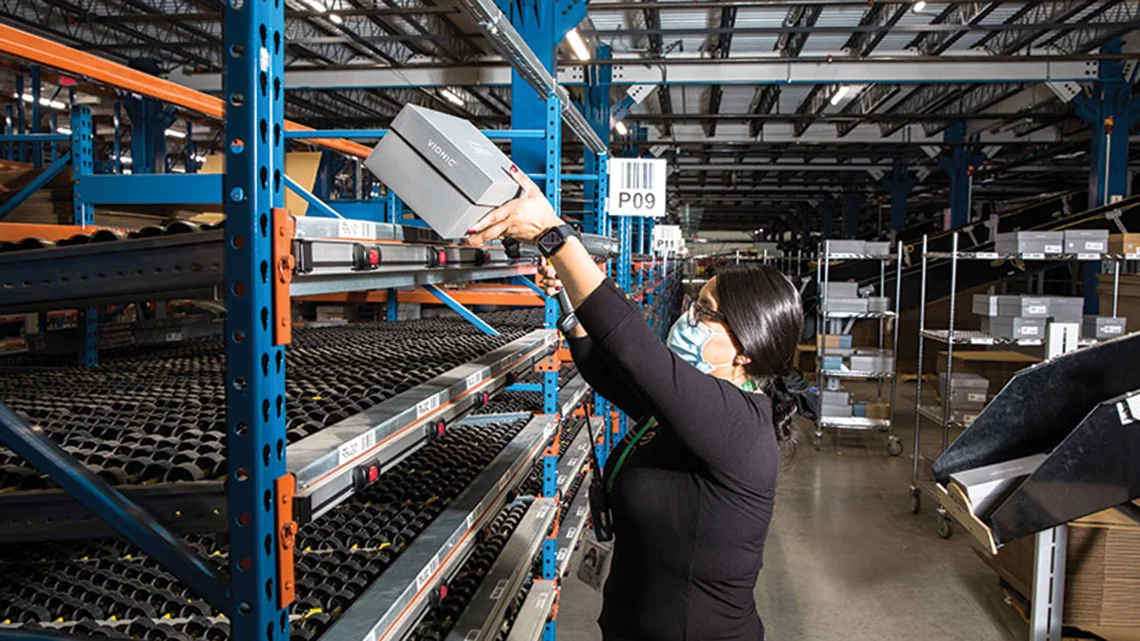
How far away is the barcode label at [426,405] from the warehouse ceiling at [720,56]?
5928 mm

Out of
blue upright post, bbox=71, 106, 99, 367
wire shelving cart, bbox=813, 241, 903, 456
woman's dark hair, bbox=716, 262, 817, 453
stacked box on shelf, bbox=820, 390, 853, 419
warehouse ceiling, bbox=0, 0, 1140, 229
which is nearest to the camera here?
woman's dark hair, bbox=716, 262, 817, 453

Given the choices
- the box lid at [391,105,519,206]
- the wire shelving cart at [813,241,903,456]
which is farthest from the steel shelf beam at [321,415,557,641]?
the wire shelving cart at [813,241,903,456]

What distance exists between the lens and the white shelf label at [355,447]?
129cm

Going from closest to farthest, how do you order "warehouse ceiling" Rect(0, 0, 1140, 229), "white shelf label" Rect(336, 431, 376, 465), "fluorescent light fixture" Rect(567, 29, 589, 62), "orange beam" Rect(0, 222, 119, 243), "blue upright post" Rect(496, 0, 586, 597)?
1. "white shelf label" Rect(336, 431, 376, 465)
2. "orange beam" Rect(0, 222, 119, 243)
3. "blue upright post" Rect(496, 0, 586, 597)
4. "fluorescent light fixture" Rect(567, 29, 589, 62)
5. "warehouse ceiling" Rect(0, 0, 1140, 229)

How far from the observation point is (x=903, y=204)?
727 inches

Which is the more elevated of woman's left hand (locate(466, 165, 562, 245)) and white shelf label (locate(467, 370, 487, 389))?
woman's left hand (locate(466, 165, 562, 245))

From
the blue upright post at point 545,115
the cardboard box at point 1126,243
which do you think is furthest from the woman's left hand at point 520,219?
the cardboard box at point 1126,243

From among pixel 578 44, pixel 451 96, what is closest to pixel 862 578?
pixel 578 44

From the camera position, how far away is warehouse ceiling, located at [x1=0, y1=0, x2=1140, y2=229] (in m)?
8.67

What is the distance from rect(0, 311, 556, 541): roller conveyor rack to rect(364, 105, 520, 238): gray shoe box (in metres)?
0.44

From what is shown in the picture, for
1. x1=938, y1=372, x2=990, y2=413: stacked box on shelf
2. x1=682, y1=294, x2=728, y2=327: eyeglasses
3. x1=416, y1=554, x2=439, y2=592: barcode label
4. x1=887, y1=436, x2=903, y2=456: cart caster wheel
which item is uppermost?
x1=682, y1=294, x2=728, y2=327: eyeglasses

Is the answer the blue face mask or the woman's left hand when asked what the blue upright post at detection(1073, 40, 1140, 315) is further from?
the woman's left hand

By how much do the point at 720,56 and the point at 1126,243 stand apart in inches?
231

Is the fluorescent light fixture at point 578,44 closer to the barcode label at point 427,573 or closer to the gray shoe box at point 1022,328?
the gray shoe box at point 1022,328
